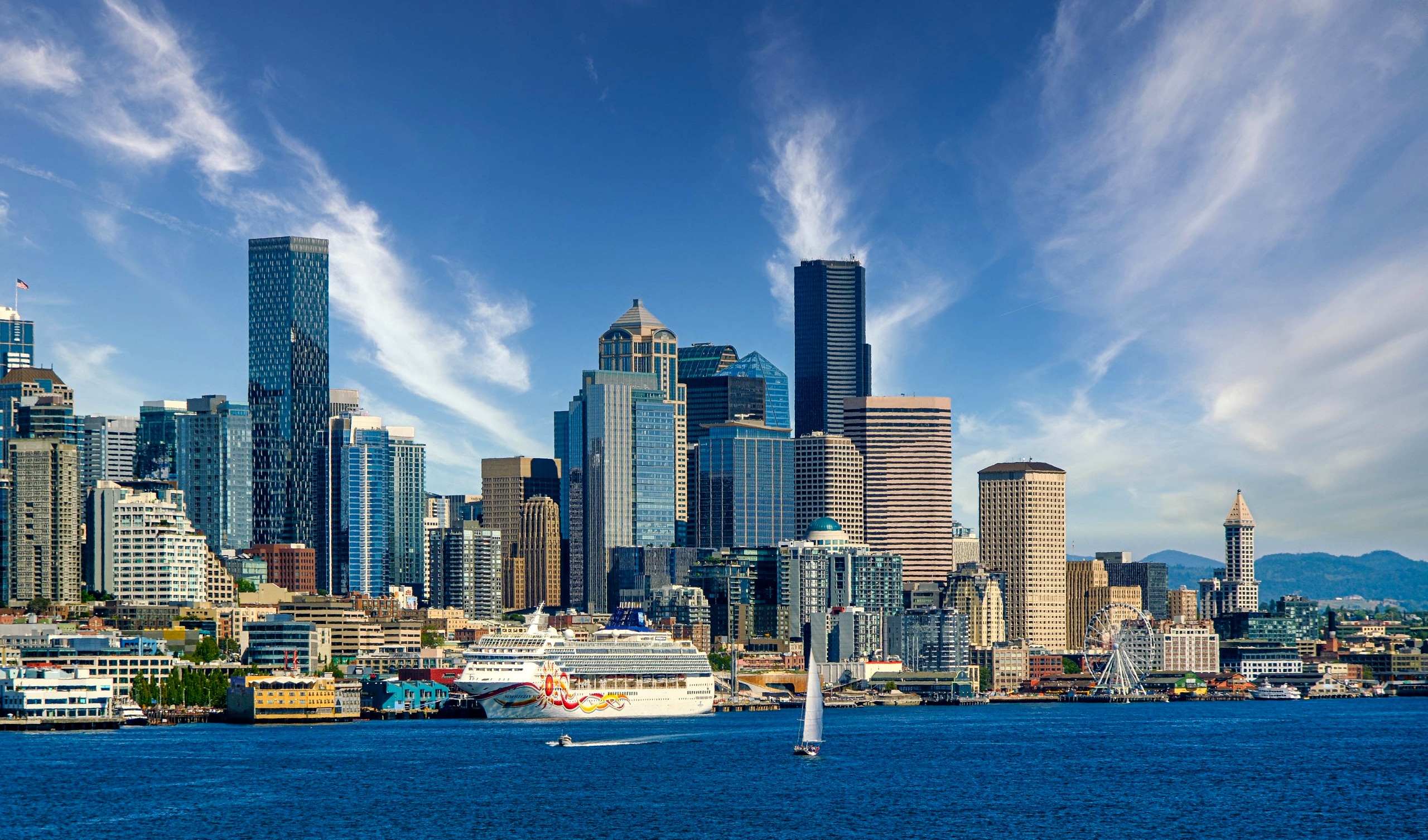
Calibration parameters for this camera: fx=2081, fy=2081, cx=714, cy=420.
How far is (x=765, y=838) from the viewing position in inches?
4203

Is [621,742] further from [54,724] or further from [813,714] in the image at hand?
[54,724]

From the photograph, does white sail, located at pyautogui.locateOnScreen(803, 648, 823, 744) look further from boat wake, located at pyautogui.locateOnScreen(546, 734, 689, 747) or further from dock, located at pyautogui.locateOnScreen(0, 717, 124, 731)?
dock, located at pyautogui.locateOnScreen(0, 717, 124, 731)

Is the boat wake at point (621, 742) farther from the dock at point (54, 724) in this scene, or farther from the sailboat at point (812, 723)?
the dock at point (54, 724)

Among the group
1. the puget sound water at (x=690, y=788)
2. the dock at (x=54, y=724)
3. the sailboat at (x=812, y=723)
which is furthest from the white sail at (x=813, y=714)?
the dock at (x=54, y=724)

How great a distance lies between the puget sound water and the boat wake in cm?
76

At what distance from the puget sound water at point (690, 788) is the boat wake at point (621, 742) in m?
0.76

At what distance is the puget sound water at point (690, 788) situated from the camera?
112 metres

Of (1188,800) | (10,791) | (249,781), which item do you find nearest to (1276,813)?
(1188,800)

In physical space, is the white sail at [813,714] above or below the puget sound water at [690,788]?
above

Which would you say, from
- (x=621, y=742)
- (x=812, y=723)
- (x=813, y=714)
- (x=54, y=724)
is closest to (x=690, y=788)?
(x=812, y=723)

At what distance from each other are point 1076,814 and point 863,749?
49.8 metres

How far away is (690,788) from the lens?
13050 cm

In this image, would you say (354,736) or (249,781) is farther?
(354,736)

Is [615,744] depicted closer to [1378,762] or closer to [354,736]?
[354,736]
